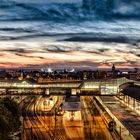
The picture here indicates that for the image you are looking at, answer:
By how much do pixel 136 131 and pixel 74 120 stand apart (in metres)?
12.6

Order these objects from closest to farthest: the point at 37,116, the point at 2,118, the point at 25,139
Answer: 1. the point at 2,118
2. the point at 25,139
3. the point at 37,116

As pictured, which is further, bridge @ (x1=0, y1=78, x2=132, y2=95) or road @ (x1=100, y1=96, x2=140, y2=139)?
bridge @ (x1=0, y1=78, x2=132, y2=95)

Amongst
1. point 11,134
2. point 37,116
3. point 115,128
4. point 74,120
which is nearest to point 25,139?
point 11,134

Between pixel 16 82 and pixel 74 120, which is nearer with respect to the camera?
pixel 74 120

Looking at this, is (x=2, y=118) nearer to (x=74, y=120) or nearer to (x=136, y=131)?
(x=136, y=131)

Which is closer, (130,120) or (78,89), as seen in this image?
(130,120)

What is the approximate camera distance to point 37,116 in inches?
2357

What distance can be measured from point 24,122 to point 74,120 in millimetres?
6848

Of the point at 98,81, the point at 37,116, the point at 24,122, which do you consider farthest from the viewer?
the point at 98,81

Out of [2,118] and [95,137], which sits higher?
[2,118]

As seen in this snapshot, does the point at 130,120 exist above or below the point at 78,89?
above

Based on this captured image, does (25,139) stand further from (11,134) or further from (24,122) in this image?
(24,122)

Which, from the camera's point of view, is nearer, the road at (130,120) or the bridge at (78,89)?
the road at (130,120)

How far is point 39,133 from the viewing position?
1775 inches
